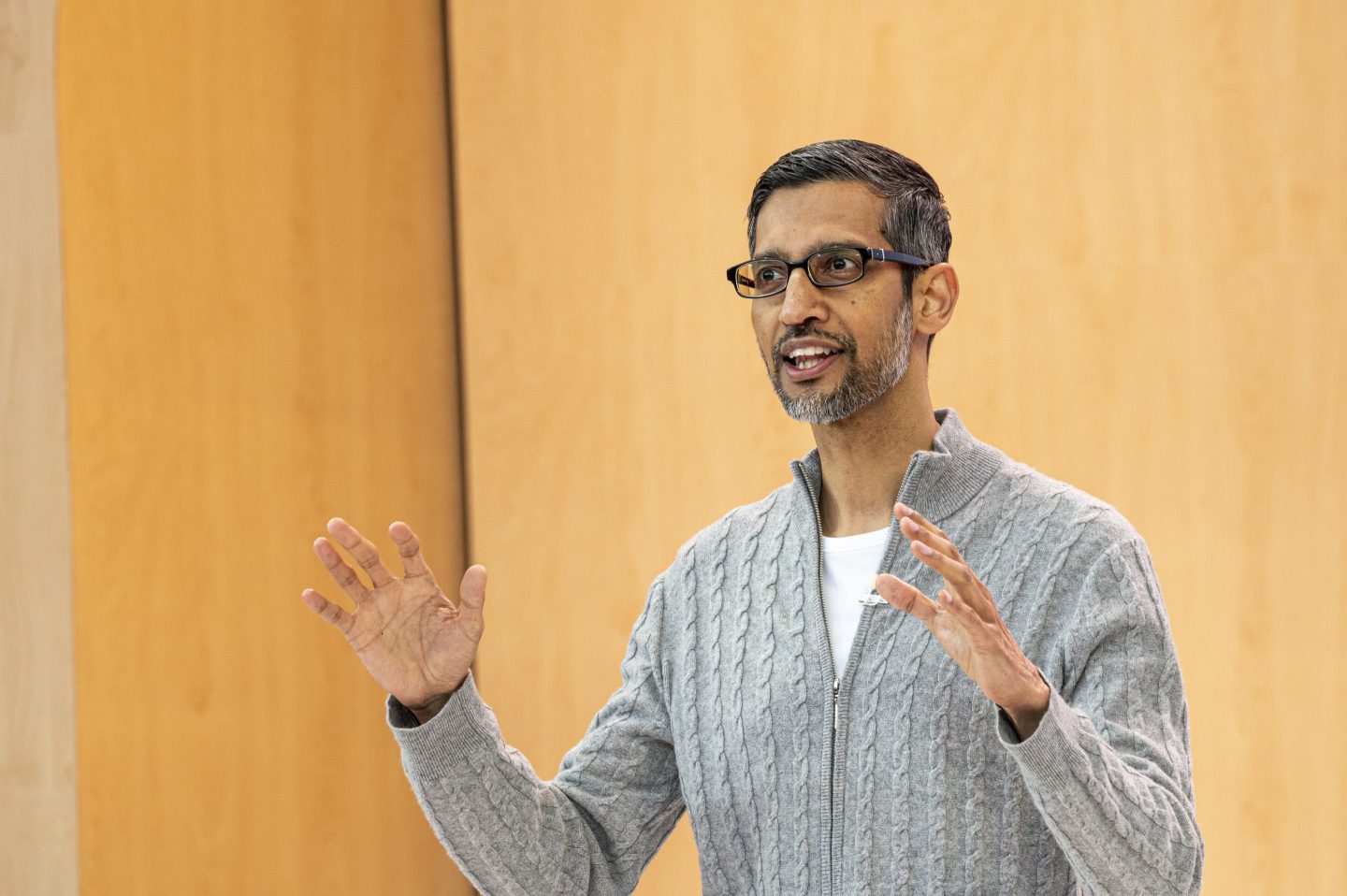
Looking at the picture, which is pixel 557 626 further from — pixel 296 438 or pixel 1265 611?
pixel 1265 611

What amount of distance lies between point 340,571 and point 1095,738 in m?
0.77

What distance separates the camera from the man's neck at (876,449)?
69.2 inches

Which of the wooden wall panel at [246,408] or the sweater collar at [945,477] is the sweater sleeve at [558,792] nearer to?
the sweater collar at [945,477]

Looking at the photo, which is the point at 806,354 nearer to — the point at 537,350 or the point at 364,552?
the point at 364,552

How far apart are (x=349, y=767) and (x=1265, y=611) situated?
194 cm

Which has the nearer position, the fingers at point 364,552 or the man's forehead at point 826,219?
the fingers at point 364,552

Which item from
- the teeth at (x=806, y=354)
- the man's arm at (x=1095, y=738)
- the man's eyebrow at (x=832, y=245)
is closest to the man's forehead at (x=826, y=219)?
the man's eyebrow at (x=832, y=245)

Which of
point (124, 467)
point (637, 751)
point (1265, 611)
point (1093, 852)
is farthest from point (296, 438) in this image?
point (1093, 852)

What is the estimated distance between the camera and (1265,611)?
2869mm

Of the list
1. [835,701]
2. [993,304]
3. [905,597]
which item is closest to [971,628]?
[905,597]

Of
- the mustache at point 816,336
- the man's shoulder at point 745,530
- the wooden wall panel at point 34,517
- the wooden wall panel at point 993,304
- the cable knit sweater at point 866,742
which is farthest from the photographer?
the wooden wall panel at point 993,304

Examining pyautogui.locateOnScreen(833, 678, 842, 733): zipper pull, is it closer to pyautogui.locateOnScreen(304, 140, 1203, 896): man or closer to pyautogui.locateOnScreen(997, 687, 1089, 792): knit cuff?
pyautogui.locateOnScreen(304, 140, 1203, 896): man

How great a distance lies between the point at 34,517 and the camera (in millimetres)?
2605

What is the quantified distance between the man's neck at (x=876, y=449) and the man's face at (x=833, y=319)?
28mm
